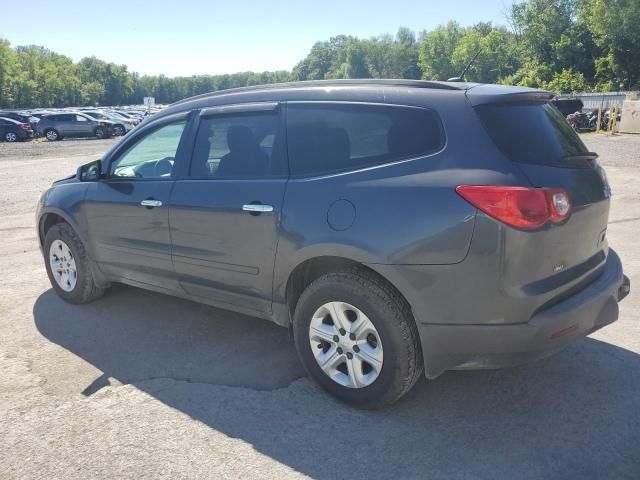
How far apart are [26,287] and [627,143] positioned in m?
22.1

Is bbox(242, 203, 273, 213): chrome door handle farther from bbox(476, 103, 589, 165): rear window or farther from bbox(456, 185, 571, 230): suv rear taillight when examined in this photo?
bbox(476, 103, 589, 165): rear window

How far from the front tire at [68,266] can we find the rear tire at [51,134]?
33.8 m

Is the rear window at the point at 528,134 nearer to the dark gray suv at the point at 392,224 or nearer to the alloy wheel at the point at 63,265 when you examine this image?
the dark gray suv at the point at 392,224

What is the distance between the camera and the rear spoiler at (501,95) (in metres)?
3.14

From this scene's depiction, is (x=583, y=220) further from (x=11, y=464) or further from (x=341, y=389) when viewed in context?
(x=11, y=464)

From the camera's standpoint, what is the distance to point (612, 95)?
4056 cm

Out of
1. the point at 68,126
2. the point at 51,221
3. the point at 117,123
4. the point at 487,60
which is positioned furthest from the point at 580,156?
the point at 487,60

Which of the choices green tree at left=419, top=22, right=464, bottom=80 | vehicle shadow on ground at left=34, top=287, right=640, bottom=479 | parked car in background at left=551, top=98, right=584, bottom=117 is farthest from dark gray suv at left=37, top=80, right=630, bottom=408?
green tree at left=419, top=22, right=464, bottom=80

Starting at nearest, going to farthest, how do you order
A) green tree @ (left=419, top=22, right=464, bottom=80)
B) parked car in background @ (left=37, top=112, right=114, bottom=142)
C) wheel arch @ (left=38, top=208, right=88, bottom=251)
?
wheel arch @ (left=38, top=208, right=88, bottom=251)
parked car in background @ (left=37, top=112, right=114, bottom=142)
green tree @ (left=419, top=22, right=464, bottom=80)

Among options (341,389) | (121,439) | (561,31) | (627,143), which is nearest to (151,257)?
(121,439)

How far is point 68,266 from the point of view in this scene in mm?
5203

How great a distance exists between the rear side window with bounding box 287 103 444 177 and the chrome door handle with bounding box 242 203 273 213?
0.86 ft

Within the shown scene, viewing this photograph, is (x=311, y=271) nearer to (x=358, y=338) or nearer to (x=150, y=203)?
(x=358, y=338)

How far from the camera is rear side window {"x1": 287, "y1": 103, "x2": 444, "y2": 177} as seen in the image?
314 cm
